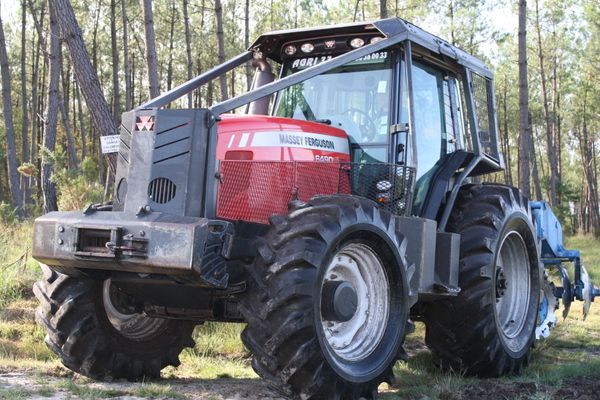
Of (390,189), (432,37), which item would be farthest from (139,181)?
(432,37)

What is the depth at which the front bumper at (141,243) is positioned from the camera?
3.94 metres

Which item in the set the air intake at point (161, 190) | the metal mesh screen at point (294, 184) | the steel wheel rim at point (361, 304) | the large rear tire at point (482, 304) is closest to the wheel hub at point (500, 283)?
the large rear tire at point (482, 304)

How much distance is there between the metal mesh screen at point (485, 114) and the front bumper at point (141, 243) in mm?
3785

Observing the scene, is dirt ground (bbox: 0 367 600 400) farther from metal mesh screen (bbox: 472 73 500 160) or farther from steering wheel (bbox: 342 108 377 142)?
metal mesh screen (bbox: 472 73 500 160)

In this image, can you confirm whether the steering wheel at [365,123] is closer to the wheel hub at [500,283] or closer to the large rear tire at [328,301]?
the large rear tire at [328,301]

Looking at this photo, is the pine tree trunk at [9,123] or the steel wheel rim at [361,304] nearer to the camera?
the steel wheel rim at [361,304]

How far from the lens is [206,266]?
402cm

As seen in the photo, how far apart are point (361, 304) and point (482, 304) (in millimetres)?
1487

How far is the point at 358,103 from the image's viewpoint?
5.91m

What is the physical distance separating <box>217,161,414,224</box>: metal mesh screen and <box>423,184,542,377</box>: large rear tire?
0.83 m

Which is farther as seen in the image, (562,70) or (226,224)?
(562,70)

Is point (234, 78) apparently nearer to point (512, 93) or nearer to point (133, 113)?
point (512, 93)

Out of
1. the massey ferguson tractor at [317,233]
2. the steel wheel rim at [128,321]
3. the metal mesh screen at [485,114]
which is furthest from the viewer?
the metal mesh screen at [485,114]

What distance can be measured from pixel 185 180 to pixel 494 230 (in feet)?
9.96
